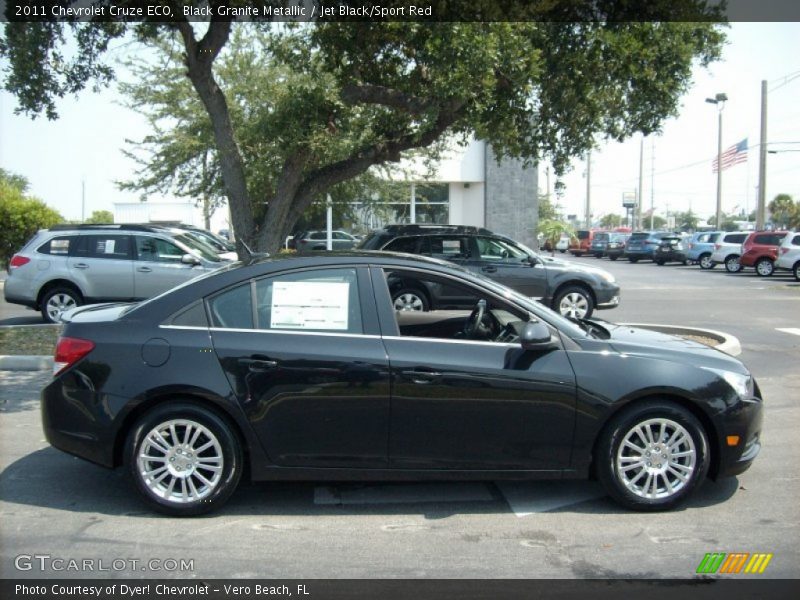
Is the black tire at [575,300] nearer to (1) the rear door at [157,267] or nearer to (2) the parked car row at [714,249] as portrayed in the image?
(1) the rear door at [157,267]

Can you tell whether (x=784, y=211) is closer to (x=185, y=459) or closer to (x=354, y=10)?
(x=354, y=10)

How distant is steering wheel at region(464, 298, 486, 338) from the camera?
5477 mm

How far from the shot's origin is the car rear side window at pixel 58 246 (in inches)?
532

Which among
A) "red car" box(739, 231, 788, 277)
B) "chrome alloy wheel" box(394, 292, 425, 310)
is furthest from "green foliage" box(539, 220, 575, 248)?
"chrome alloy wheel" box(394, 292, 425, 310)

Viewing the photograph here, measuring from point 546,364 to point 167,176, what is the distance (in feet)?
67.7

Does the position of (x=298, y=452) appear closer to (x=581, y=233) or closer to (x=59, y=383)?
(x=59, y=383)

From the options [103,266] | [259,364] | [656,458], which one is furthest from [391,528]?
[103,266]

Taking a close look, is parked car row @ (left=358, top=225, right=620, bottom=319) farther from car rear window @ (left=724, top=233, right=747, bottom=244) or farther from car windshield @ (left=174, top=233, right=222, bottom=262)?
car rear window @ (left=724, top=233, right=747, bottom=244)

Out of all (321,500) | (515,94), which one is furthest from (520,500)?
(515,94)

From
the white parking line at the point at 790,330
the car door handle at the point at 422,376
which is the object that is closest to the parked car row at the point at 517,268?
the white parking line at the point at 790,330

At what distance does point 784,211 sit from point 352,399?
320ft

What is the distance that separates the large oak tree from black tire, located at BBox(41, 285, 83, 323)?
4063 mm

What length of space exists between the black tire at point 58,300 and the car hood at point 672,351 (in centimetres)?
1064

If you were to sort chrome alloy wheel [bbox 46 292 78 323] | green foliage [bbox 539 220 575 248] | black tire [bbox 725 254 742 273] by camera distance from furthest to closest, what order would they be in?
green foliage [bbox 539 220 575 248]
black tire [bbox 725 254 742 273]
chrome alloy wheel [bbox 46 292 78 323]
